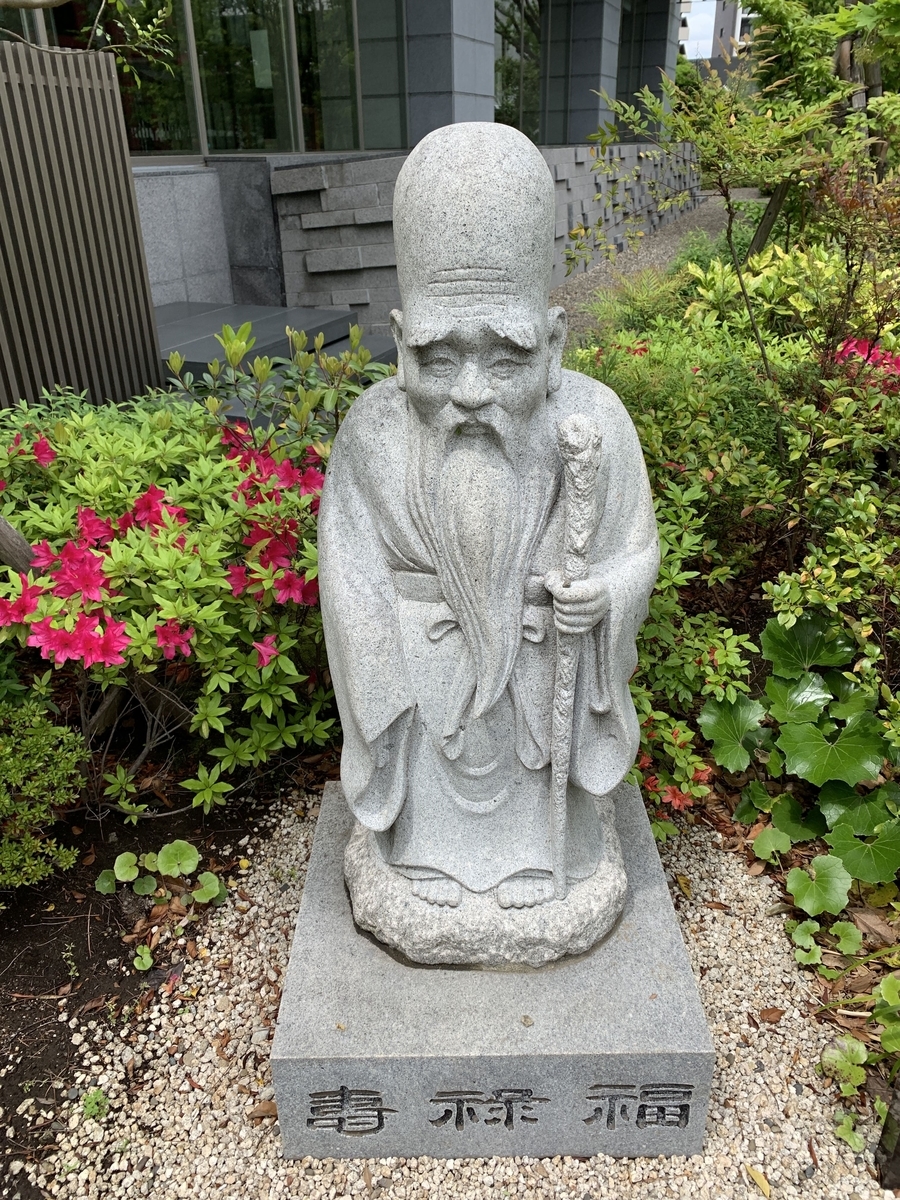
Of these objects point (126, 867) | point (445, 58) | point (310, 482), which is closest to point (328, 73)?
point (445, 58)

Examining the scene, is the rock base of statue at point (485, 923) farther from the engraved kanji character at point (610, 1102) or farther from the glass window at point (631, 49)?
the glass window at point (631, 49)

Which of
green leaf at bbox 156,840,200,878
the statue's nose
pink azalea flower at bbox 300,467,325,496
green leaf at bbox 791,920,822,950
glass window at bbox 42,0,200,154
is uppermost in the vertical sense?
glass window at bbox 42,0,200,154

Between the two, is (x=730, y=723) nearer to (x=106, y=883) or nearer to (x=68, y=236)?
(x=106, y=883)

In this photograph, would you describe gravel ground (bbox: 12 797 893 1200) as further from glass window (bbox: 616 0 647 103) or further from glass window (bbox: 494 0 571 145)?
glass window (bbox: 616 0 647 103)

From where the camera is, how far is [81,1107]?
237cm

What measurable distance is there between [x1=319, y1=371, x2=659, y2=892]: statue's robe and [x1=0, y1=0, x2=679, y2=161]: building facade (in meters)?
5.94

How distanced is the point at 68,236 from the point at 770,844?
492 cm

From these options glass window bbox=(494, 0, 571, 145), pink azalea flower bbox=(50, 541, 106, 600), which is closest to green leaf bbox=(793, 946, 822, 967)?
pink azalea flower bbox=(50, 541, 106, 600)

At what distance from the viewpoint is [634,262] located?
12.4 m

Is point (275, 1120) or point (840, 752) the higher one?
point (840, 752)

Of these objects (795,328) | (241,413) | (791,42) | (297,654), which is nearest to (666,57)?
(791,42)

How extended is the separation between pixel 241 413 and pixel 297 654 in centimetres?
248

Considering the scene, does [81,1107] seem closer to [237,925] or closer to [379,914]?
[237,925]

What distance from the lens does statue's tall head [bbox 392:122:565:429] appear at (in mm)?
1650
